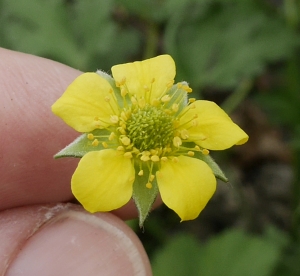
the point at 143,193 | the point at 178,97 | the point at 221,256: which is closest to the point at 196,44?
the point at 221,256

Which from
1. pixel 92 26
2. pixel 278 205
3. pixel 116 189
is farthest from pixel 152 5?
pixel 116 189

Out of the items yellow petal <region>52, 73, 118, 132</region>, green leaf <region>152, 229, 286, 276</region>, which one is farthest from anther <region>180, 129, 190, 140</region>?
green leaf <region>152, 229, 286, 276</region>

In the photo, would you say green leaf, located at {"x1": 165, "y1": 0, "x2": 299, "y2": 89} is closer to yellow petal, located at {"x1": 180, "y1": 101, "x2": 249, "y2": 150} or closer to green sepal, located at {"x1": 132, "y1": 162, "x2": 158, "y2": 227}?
yellow petal, located at {"x1": 180, "y1": 101, "x2": 249, "y2": 150}

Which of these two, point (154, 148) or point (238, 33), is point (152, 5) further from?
point (154, 148)

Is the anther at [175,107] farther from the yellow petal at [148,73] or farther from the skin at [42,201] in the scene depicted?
the skin at [42,201]

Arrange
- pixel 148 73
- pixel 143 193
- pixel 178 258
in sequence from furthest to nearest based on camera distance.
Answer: pixel 178 258
pixel 148 73
pixel 143 193

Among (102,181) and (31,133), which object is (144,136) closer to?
(102,181)

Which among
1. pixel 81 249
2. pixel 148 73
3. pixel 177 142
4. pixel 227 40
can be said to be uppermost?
pixel 148 73
